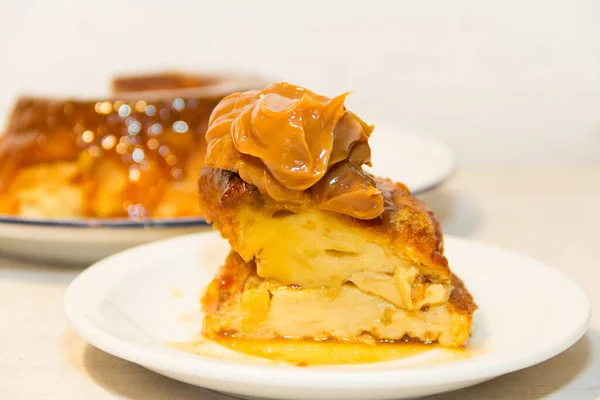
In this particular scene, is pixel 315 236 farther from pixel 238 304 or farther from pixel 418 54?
pixel 418 54

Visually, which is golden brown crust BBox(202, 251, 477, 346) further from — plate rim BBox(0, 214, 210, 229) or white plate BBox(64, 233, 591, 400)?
plate rim BBox(0, 214, 210, 229)

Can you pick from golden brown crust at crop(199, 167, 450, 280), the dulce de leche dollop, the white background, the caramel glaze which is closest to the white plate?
golden brown crust at crop(199, 167, 450, 280)

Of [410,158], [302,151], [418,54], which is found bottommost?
[410,158]

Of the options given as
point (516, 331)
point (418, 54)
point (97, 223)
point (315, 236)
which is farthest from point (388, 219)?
point (418, 54)

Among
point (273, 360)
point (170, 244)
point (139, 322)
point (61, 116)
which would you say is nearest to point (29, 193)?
point (61, 116)

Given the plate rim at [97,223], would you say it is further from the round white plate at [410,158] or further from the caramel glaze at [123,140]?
the round white plate at [410,158]

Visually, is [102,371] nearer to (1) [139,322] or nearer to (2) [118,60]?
(1) [139,322]

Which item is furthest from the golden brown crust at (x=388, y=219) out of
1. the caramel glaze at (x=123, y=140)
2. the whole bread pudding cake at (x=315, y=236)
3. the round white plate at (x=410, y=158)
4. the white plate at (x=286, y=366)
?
the caramel glaze at (x=123, y=140)
